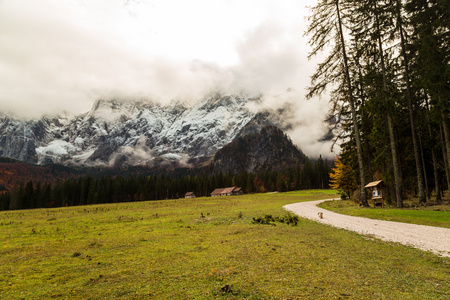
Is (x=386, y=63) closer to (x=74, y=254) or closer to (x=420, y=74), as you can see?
(x=420, y=74)

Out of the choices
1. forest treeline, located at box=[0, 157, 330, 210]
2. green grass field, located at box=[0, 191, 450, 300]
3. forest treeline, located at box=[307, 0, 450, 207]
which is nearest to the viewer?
green grass field, located at box=[0, 191, 450, 300]

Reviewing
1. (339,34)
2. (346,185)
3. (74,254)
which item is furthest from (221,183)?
(74,254)

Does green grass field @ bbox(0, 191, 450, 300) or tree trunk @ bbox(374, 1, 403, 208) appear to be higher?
tree trunk @ bbox(374, 1, 403, 208)

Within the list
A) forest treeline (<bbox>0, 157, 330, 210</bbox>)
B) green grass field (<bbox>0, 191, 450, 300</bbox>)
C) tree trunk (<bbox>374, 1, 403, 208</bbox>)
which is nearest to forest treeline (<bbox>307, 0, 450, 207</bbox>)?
tree trunk (<bbox>374, 1, 403, 208</bbox>)

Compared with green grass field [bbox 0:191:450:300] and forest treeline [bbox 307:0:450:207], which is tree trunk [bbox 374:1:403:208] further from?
green grass field [bbox 0:191:450:300]

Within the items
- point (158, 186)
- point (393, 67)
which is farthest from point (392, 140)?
point (158, 186)

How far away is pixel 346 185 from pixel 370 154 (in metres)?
16.0

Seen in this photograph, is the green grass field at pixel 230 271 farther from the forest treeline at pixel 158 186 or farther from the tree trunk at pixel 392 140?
the forest treeline at pixel 158 186

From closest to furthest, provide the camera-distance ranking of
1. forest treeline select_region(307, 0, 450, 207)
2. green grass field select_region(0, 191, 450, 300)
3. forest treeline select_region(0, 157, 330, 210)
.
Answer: green grass field select_region(0, 191, 450, 300) → forest treeline select_region(307, 0, 450, 207) → forest treeline select_region(0, 157, 330, 210)

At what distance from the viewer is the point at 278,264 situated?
7.89 m

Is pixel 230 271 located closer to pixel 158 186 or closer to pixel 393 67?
pixel 393 67

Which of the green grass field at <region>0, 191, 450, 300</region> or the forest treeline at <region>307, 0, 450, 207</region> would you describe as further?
the forest treeline at <region>307, 0, 450, 207</region>

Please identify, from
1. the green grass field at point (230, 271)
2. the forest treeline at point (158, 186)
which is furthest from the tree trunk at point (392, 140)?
the forest treeline at point (158, 186)

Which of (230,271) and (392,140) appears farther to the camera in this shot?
(392,140)
